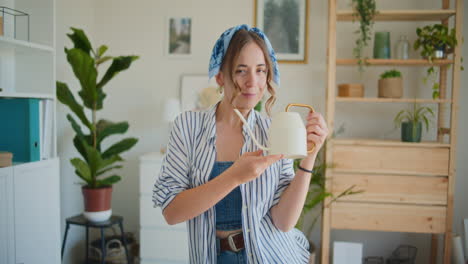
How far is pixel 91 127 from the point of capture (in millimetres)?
2635

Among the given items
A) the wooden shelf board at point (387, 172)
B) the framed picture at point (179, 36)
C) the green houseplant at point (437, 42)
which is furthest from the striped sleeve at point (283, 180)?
the framed picture at point (179, 36)

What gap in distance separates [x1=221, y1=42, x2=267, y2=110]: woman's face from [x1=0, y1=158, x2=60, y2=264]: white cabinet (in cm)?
139

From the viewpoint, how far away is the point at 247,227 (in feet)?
3.51

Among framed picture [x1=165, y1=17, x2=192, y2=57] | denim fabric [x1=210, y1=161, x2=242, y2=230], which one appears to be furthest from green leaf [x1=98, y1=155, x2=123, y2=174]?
denim fabric [x1=210, y1=161, x2=242, y2=230]

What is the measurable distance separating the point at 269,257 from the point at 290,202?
188 millimetres

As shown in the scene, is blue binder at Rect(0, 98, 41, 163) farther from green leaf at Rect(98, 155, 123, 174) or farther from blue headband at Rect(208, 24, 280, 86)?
blue headband at Rect(208, 24, 280, 86)

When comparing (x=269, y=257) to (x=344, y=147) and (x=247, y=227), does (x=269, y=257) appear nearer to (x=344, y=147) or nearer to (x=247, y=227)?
(x=247, y=227)

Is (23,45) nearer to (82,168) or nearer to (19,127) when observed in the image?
(19,127)

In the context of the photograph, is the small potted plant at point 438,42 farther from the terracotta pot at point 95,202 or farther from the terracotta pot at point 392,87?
the terracotta pot at point 95,202

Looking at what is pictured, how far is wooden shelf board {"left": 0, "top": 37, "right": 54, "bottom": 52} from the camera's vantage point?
1.81 metres

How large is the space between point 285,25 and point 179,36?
0.99 metres

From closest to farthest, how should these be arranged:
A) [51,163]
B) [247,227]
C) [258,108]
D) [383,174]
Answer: [247,227] → [51,163] → [383,174] → [258,108]

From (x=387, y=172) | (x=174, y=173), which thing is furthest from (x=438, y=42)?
(x=174, y=173)

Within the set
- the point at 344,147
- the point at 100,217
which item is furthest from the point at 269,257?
the point at 100,217
